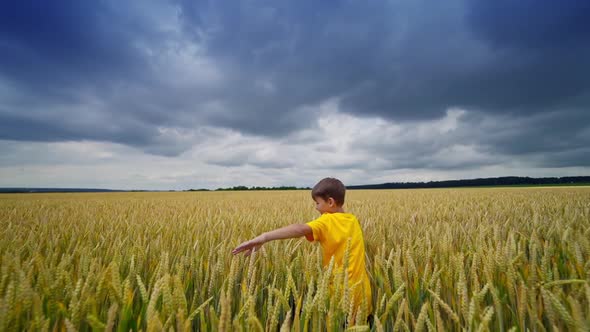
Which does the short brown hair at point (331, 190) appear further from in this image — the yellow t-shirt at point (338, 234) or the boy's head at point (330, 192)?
the yellow t-shirt at point (338, 234)

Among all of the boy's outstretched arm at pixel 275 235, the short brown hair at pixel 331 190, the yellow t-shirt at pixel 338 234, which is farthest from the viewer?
the short brown hair at pixel 331 190

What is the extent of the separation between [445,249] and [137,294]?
1856 millimetres

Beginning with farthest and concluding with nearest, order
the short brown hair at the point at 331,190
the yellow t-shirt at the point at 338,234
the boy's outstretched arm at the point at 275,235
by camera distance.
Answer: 1. the short brown hair at the point at 331,190
2. the yellow t-shirt at the point at 338,234
3. the boy's outstretched arm at the point at 275,235

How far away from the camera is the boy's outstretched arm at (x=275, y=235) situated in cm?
162

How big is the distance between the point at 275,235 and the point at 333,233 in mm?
398

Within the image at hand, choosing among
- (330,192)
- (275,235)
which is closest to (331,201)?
(330,192)

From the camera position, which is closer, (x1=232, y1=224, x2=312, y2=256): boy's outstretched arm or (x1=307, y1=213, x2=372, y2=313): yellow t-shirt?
(x1=232, y1=224, x2=312, y2=256): boy's outstretched arm

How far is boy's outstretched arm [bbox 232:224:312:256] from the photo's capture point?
5.33 feet

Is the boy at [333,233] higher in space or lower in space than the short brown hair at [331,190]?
lower

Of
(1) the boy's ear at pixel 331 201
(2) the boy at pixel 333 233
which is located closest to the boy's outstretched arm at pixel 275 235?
(2) the boy at pixel 333 233

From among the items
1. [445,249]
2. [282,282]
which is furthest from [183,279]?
[445,249]

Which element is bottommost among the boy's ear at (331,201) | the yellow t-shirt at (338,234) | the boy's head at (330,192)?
the yellow t-shirt at (338,234)

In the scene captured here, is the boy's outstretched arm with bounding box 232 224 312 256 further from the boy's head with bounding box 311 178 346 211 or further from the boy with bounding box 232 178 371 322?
the boy's head with bounding box 311 178 346 211

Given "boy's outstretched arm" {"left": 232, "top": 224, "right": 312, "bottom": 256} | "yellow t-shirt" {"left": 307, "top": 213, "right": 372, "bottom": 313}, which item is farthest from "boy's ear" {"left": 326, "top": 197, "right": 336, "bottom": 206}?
"boy's outstretched arm" {"left": 232, "top": 224, "right": 312, "bottom": 256}
